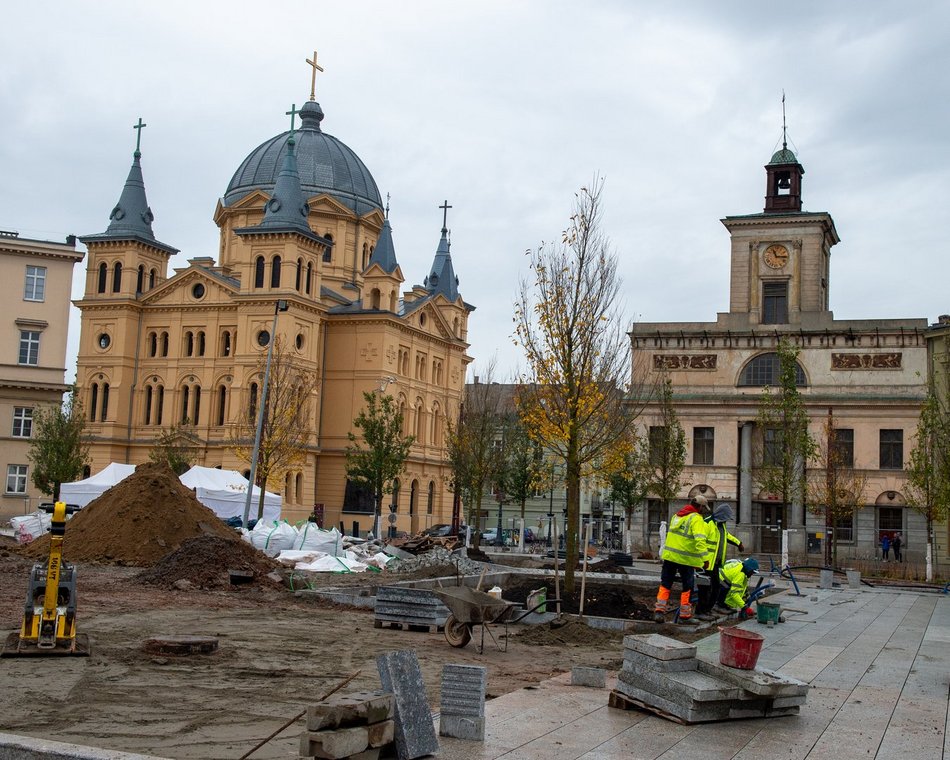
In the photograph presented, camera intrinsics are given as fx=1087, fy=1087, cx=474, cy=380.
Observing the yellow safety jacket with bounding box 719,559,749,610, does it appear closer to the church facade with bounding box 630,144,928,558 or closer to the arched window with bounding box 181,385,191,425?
the church facade with bounding box 630,144,928,558

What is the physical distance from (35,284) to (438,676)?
→ 51302mm

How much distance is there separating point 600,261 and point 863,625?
7.57m

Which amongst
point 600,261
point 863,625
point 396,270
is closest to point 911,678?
point 863,625

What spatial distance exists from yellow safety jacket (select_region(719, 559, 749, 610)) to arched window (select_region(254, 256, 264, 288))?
158 feet

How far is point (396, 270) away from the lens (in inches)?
2699

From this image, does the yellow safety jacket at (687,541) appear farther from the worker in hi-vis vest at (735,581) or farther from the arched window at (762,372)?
the arched window at (762,372)

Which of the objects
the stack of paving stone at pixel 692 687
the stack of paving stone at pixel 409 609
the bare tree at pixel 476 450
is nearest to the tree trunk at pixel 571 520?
the stack of paving stone at pixel 409 609

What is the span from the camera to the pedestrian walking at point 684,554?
15609 mm

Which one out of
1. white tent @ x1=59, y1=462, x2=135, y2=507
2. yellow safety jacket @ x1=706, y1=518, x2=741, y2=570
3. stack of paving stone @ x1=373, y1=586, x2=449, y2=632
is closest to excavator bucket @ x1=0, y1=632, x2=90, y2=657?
stack of paving stone @ x1=373, y1=586, x2=449, y2=632

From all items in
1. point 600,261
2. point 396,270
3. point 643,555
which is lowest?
point 643,555

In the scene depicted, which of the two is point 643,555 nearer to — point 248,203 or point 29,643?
point 29,643

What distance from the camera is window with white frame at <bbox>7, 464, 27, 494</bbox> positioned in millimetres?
55375

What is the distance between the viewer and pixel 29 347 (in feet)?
186

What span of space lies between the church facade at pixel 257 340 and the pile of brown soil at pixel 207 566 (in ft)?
112
